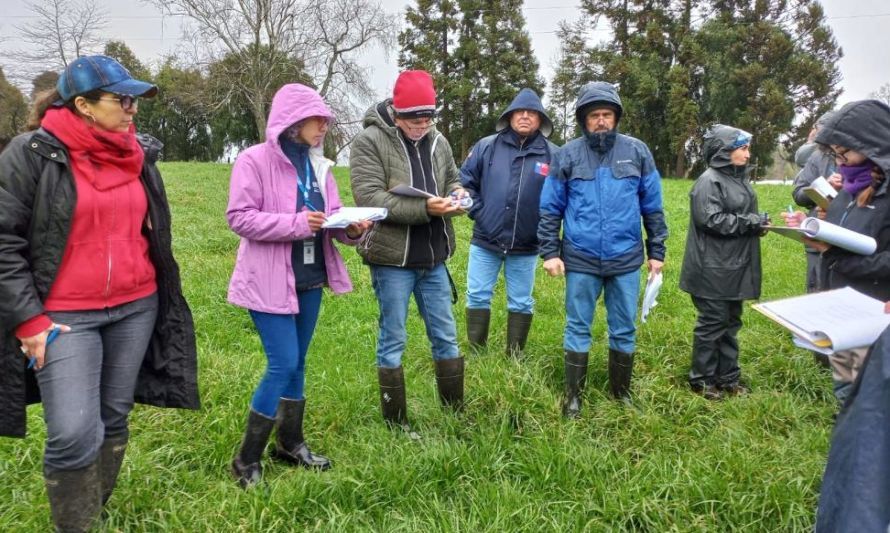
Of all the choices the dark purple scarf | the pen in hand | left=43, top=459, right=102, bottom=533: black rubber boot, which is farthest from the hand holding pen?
the dark purple scarf

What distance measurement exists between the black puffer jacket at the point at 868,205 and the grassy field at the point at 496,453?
93cm

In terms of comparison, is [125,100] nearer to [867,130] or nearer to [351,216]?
[351,216]

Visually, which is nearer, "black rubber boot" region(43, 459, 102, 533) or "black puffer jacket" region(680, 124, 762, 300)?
"black rubber boot" region(43, 459, 102, 533)

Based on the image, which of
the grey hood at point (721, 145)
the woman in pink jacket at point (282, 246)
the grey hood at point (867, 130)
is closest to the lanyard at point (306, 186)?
the woman in pink jacket at point (282, 246)

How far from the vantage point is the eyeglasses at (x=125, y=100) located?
7.69ft

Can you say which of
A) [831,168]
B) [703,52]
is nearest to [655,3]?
[703,52]

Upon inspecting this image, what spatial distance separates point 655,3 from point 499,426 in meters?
32.0

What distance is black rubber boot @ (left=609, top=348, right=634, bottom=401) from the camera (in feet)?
12.7

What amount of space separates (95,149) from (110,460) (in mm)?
1298

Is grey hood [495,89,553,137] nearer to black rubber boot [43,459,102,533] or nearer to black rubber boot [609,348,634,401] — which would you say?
black rubber boot [609,348,634,401]

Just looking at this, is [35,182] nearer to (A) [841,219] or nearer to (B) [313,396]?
(B) [313,396]

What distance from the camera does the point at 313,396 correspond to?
396 cm

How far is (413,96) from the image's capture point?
10.6ft

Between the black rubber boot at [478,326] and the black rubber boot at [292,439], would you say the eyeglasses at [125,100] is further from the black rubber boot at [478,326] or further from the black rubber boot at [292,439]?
the black rubber boot at [478,326]
